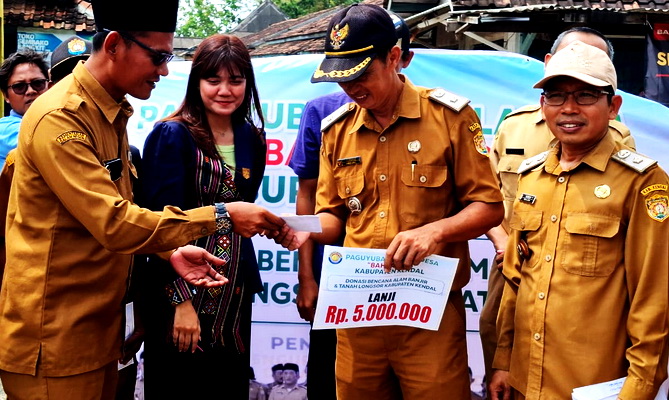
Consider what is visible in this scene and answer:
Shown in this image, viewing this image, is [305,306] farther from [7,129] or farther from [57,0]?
[57,0]

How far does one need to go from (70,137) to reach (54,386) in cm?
86

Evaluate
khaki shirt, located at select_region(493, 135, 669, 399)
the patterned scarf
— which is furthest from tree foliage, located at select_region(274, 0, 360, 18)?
khaki shirt, located at select_region(493, 135, 669, 399)

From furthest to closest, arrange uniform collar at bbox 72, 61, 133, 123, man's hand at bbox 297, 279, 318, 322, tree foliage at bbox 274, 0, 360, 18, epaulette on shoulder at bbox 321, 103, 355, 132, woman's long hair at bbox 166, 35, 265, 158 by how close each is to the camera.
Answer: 1. tree foliage at bbox 274, 0, 360, 18
2. man's hand at bbox 297, 279, 318, 322
3. woman's long hair at bbox 166, 35, 265, 158
4. epaulette on shoulder at bbox 321, 103, 355, 132
5. uniform collar at bbox 72, 61, 133, 123

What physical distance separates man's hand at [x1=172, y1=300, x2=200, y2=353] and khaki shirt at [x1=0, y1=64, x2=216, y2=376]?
0.50 metres

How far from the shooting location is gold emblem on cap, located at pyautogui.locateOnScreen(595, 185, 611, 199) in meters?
2.65

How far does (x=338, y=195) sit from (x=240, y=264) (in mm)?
633

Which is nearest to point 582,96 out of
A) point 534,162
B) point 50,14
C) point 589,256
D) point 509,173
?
point 534,162

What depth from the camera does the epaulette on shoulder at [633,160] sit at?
2607 mm

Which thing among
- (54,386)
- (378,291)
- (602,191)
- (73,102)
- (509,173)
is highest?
(73,102)

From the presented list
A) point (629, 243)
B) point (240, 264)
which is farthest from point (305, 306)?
point (629, 243)

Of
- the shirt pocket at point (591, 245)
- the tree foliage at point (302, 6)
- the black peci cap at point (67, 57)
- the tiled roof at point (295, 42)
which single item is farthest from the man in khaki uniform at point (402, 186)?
the tree foliage at point (302, 6)

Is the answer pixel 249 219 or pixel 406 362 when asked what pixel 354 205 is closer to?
pixel 249 219

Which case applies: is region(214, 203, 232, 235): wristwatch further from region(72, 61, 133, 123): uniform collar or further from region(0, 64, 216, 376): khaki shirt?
region(72, 61, 133, 123): uniform collar

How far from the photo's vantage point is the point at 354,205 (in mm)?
2943
